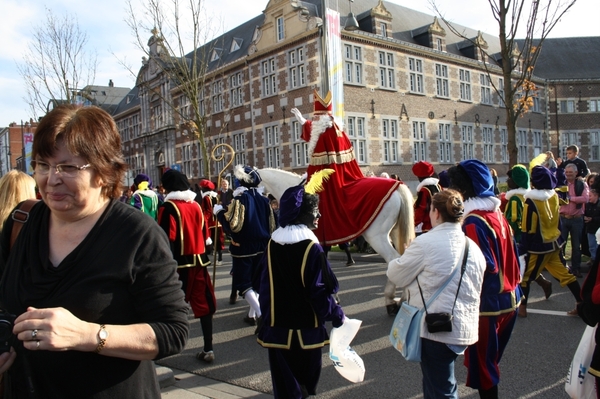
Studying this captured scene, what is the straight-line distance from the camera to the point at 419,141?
90.8ft

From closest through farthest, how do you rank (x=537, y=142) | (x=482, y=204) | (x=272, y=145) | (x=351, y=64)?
(x=482, y=204)
(x=351, y=64)
(x=272, y=145)
(x=537, y=142)

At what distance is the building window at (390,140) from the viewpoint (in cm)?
2577

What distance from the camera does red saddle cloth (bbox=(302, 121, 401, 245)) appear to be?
7.18 metres

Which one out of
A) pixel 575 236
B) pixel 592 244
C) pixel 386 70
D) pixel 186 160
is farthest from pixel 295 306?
pixel 186 160

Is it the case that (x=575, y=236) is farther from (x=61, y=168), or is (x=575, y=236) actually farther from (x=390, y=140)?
(x=390, y=140)

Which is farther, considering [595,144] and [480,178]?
[595,144]

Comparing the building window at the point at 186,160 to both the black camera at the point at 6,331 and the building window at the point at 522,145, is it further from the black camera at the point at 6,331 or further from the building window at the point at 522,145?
the black camera at the point at 6,331

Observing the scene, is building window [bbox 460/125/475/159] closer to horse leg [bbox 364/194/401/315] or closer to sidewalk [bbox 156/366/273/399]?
horse leg [bbox 364/194/401/315]

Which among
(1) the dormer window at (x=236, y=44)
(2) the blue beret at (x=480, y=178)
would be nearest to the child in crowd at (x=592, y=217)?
(2) the blue beret at (x=480, y=178)

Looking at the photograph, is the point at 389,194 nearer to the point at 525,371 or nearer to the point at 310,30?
the point at 525,371

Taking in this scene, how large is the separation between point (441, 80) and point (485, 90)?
524 centimetres

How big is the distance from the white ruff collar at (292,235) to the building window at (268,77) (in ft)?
75.8

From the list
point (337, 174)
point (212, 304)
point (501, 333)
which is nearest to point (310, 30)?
point (337, 174)

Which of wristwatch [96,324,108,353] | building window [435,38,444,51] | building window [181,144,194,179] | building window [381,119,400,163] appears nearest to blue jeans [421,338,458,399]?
wristwatch [96,324,108,353]
